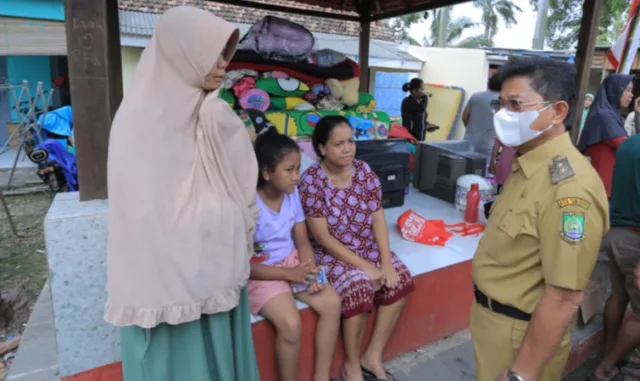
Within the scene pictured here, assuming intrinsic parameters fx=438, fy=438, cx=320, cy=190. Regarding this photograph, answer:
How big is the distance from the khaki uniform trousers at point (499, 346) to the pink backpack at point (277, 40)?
3.02 m

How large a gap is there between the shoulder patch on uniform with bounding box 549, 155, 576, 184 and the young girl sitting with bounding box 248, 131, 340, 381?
127 cm

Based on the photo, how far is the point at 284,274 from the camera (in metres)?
2.21

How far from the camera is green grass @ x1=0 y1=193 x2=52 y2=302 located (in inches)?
143

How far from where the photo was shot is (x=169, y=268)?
1.35 meters

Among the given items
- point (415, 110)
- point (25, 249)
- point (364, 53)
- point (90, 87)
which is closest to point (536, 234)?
point (90, 87)

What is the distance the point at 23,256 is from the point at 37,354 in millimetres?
2098

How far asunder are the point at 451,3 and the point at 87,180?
356 centimetres

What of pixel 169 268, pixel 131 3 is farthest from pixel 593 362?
pixel 131 3

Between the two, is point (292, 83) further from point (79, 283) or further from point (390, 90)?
point (390, 90)

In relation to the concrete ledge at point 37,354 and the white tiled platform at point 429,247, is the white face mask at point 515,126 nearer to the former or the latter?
the white tiled platform at point 429,247

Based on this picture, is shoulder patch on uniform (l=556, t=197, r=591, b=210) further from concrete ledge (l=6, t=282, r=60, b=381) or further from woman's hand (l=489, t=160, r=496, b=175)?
woman's hand (l=489, t=160, r=496, b=175)

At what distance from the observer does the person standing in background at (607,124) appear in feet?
10.7

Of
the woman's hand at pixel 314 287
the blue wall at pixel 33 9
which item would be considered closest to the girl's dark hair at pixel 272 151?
the woman's hand at pixel 314 287

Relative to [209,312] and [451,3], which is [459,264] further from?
[451,3]
